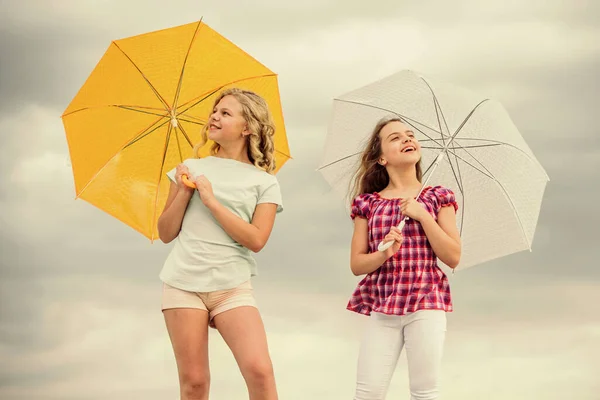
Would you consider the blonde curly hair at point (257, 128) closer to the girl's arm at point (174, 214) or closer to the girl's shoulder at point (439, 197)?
the girl's arm at point (174, 214)

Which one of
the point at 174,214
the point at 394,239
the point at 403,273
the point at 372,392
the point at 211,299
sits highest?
the point at 174,214

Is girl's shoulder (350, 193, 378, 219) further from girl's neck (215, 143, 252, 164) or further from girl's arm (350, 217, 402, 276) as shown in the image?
girl's neck (215, 143, 252, 164)

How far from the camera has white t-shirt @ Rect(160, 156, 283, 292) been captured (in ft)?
15.8

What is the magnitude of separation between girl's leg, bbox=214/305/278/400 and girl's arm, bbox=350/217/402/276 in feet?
2.46

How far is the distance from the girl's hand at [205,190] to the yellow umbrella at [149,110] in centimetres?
106

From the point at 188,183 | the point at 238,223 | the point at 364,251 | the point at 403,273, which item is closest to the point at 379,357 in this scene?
the point at 403,273

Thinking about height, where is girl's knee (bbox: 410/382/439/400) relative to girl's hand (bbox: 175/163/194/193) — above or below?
below

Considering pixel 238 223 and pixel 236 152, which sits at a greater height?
pixel 236 152

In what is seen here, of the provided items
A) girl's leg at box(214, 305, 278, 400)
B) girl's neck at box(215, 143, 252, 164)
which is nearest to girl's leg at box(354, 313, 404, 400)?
girl's leg at box(214, 305, 278, 400)

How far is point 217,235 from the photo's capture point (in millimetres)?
4898

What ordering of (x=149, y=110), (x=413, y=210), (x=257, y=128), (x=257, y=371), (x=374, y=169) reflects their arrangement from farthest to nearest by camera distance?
1. (x=149, y=110)
2. (x=374, y=169)
3. (x=257, y=128)
4. (x=413, y=210)
5. (x=257, y=371)

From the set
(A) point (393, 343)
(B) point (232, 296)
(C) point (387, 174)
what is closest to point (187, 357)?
(B) point (232, 296)

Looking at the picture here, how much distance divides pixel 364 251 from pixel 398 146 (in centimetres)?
73

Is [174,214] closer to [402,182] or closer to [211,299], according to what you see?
[211,299]
